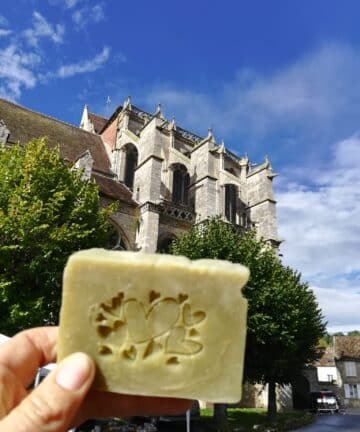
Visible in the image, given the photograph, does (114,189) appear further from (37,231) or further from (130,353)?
(130,353)

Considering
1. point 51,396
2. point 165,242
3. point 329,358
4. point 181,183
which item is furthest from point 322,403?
point 51,396

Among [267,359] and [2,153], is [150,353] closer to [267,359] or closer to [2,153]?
[2,153]

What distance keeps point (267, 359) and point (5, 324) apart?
1086 cm

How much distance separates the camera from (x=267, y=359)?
16.7 meters

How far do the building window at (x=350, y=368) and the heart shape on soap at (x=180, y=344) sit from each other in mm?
47695

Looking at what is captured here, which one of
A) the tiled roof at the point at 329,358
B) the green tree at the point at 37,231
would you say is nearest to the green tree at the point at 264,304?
the green tree at the point at 37,231

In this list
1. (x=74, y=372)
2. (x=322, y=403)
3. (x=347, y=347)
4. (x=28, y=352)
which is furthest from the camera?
(x=347, y=347)

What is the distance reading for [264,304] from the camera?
52.3ft

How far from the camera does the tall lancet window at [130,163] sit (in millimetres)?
26547

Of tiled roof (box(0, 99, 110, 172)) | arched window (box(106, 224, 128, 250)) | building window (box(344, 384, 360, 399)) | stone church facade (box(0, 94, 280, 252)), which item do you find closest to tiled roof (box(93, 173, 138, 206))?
stone church facade (box(0, 94, 280, 252))

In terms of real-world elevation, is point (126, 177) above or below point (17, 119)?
below

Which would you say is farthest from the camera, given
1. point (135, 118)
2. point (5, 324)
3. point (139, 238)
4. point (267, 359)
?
point (135, 118)

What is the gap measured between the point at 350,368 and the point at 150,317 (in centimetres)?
4819

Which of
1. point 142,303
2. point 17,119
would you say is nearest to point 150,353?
point 142,303
